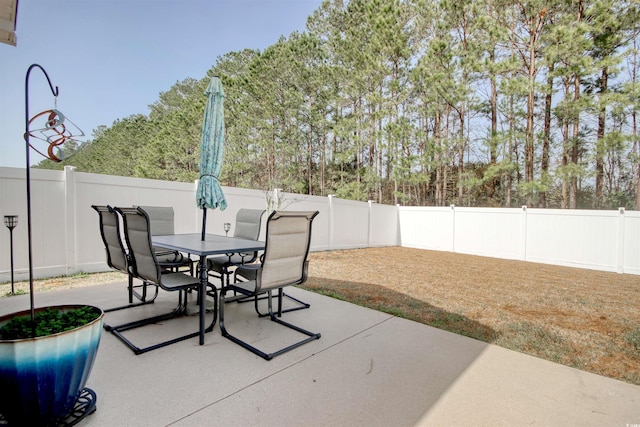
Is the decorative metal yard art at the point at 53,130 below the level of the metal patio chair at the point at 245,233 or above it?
above

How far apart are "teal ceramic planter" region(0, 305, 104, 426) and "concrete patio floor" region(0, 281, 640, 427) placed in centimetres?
27

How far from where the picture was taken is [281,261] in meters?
2.57

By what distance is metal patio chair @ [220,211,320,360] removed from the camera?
2.41 m

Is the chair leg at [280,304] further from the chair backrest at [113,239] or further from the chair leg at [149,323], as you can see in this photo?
the chair backrest at [113,239]

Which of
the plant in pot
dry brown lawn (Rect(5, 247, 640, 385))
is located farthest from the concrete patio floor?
dry brown lawn (Rect(5, 247, 640, 385))

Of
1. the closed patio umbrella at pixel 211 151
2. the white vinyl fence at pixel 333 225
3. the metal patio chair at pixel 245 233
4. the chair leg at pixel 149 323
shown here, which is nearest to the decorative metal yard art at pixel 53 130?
the chair leg at pixel 149 323

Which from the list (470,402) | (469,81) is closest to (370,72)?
(469,81)

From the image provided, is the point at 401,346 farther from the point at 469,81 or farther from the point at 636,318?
the point at 469,81

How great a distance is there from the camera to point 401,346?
8.38ft

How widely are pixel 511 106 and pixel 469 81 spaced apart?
5.76 feet

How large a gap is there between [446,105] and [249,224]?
36.2 feet

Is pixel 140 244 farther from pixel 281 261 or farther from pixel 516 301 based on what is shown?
pixel 516 301

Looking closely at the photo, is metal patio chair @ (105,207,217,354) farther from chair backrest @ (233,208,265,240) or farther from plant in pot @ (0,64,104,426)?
chair backrest @ (233,208,265,240)

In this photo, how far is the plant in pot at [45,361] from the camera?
1248 millimetres
